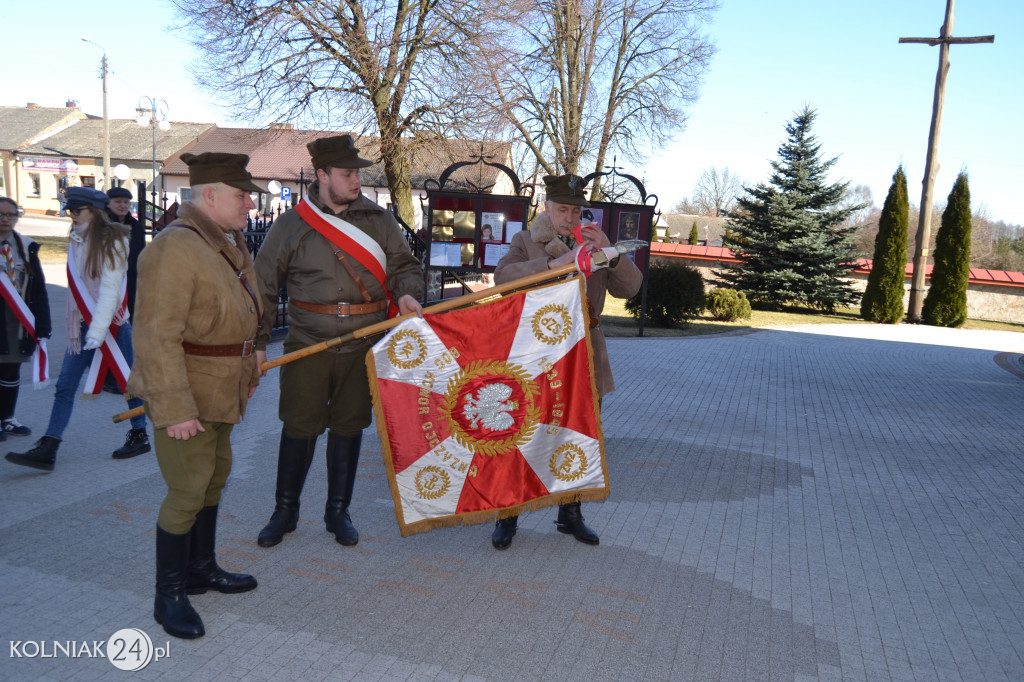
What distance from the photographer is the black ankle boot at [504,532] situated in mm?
4246

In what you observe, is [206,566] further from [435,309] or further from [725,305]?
[725,305]

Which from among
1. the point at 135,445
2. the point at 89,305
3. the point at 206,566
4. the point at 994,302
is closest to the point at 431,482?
the point at 206,566

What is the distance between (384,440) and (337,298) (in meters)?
0.79

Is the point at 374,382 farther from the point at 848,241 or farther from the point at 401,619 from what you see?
the point at 848,241

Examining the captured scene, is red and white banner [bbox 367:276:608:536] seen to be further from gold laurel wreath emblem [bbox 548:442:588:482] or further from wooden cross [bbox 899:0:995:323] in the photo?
wooden cross [bbox 899:0:995:323]

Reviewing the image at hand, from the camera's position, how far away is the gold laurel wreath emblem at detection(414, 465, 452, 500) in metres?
4.04

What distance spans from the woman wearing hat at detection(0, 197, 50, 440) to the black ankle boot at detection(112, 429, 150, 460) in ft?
2.99

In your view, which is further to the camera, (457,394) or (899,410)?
(899,410)

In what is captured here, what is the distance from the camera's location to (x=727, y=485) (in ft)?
18.5

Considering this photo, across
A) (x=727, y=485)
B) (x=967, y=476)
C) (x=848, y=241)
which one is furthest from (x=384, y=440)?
(x=848, y=241)

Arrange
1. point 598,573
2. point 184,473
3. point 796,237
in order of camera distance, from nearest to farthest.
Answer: point 184,473, point 598,573, point 796,237

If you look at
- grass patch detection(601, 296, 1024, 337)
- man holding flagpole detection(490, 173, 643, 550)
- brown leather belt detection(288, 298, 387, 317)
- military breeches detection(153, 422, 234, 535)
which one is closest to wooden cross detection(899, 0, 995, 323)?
grass patch detection(601, 296, 1024, 337)

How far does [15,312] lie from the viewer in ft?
18.4

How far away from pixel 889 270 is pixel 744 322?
23.2 ft
